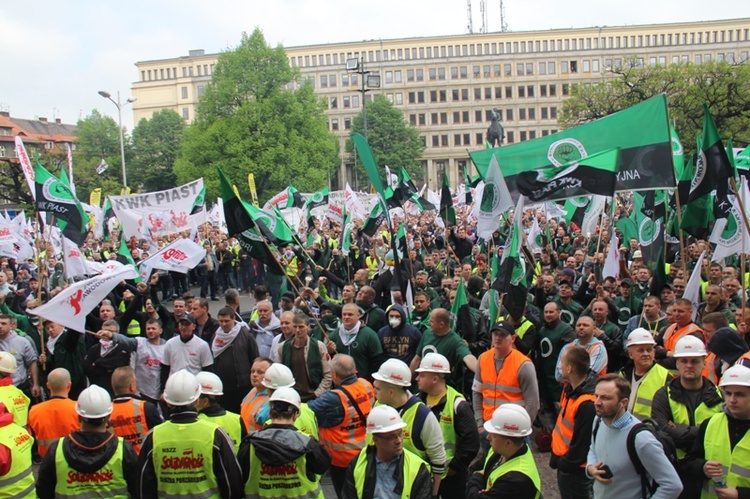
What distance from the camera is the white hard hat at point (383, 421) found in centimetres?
390

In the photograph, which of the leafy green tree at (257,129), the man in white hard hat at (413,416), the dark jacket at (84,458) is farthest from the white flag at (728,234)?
the leafy green tree at (257,129)

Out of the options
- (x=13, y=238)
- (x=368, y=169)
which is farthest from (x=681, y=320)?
(x=13, y=238)

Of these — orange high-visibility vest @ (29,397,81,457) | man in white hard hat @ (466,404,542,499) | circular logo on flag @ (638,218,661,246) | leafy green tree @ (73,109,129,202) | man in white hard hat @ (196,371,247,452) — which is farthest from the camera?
leafy green tree @ (73,109,129,202)

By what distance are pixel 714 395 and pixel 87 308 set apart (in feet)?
19.8

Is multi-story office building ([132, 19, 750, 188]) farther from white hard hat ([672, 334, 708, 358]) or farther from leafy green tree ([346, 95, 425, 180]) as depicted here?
white hard hat ([672, 334, 708, 358])

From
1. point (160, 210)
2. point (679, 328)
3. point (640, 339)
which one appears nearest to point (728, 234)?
point (679, 328)

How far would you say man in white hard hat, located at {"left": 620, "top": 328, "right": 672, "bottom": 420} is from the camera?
5.22 m

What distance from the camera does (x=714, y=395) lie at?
15.3 feet

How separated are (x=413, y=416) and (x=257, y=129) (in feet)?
166

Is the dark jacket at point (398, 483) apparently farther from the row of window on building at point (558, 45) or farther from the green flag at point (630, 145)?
the row of window on building at point (558, 45)

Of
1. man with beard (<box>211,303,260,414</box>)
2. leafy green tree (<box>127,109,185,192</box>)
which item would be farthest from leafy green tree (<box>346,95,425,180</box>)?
man with beard (<box>211,303,260,414</box>)

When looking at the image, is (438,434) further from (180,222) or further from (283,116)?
(283,116)

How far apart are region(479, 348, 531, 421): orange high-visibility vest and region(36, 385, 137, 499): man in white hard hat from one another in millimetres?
2885

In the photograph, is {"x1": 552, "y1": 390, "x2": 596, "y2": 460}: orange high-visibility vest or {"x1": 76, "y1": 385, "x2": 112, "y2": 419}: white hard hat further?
{"x1": 552, "y1": 390, "x2": 596, "y2": 460}: orange high-visibility vest
